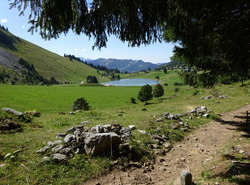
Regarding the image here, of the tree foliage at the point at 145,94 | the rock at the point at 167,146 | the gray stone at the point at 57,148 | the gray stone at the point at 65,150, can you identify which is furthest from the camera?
the tree foliage at the point at 145,94

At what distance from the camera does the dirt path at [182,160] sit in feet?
18.9

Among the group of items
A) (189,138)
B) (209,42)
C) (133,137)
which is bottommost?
(189,138)

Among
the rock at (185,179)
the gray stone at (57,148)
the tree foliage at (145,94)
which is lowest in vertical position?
the tree foliage at (145,94)

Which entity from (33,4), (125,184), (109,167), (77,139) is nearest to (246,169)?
(125,184)

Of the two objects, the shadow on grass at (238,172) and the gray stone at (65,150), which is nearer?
the shadow on grass at (238,172)

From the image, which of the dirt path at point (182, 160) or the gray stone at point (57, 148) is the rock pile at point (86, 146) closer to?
the gray stone at point (57, 148)

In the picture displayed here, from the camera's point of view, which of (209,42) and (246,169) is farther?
(209,42)

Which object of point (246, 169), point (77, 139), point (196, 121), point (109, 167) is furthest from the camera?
point (196, 121)

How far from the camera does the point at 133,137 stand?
8789mm

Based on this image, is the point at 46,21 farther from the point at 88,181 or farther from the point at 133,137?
the point at 133,137

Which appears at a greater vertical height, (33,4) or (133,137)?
(33,4)

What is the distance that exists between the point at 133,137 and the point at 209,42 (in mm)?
6542

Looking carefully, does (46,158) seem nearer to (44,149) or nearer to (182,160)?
(44,149)

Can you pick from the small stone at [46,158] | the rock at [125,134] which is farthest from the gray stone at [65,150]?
the rock at [125,134]
